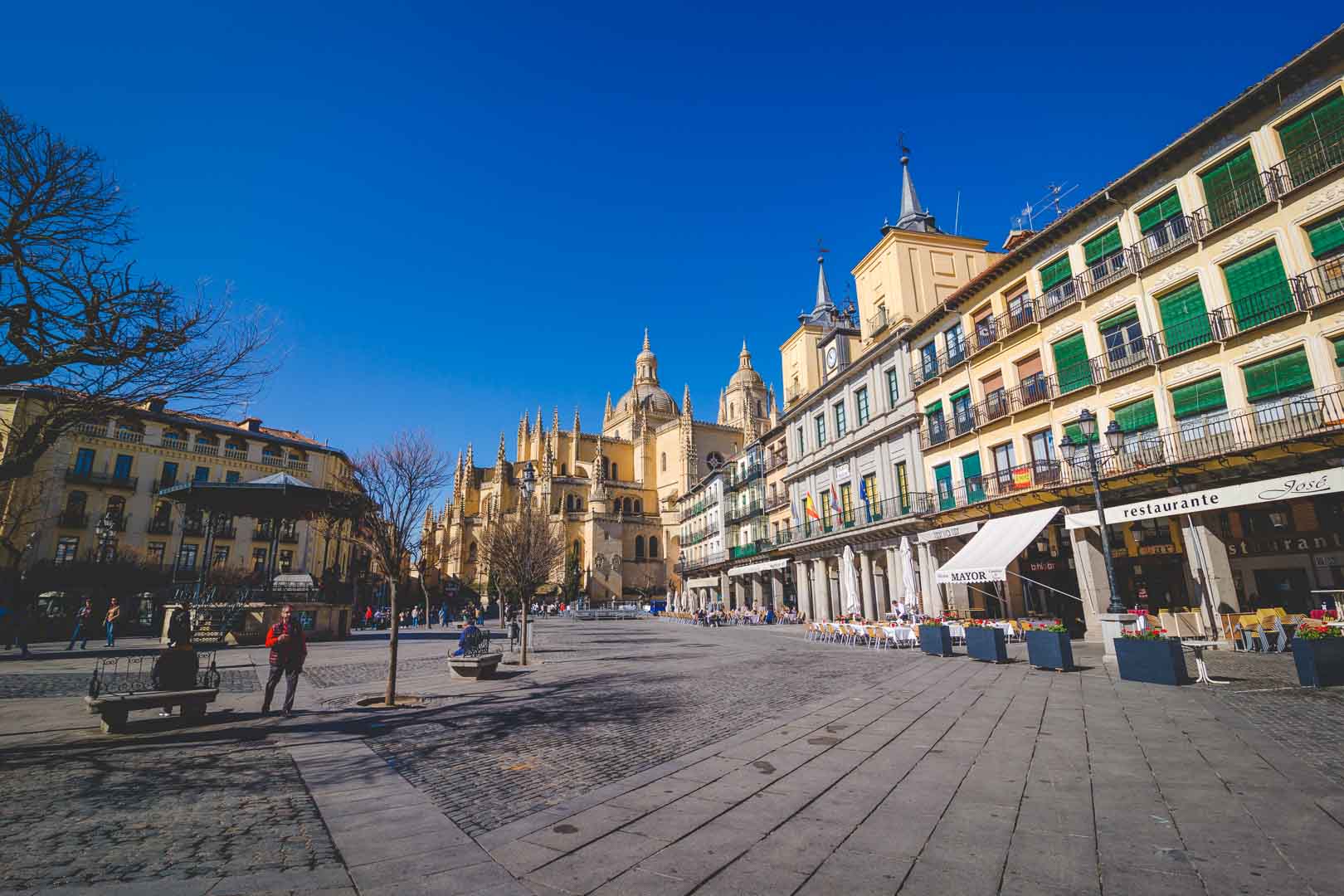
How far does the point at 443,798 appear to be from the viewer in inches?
184

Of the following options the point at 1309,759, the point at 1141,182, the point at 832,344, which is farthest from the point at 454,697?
the point at 832,344

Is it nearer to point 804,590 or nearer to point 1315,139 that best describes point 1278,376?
point 1315,139

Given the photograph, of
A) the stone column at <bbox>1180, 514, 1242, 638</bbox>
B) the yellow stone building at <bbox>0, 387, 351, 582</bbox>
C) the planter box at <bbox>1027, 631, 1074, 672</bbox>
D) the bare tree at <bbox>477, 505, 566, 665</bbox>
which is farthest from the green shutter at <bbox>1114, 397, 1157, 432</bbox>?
the yellow stone building at <bbox>0, 387, 351, 582</bbox>

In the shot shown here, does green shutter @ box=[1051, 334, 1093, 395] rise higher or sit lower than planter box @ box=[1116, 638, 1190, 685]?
higher

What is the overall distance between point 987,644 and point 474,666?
10.2 m

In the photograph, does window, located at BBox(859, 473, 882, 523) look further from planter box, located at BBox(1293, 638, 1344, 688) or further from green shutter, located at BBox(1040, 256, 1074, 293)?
planter box, located at BBox(1293, 638, 1344, 688)

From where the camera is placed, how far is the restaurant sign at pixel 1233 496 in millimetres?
11617

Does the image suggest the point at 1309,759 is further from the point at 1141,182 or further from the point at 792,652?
the point at 1141,182

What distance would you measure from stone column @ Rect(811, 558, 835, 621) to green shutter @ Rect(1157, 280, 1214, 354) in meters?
17.0

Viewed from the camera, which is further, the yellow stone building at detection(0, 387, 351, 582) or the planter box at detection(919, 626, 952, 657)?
the yellow stone building at detection(0, 387, 351, 582)

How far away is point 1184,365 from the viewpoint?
1450 cm

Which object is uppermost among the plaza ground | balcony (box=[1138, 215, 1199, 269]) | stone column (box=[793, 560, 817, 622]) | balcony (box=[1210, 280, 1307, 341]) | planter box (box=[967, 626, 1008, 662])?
balcony (box=[1138, 215, 1199, 269])

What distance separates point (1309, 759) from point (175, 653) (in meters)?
11.8

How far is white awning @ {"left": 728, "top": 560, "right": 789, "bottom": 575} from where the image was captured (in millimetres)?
33531
